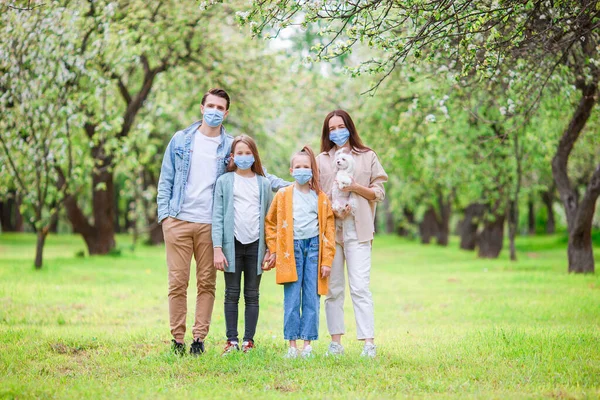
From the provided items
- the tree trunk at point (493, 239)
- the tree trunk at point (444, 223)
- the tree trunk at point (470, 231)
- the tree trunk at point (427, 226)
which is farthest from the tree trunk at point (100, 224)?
the tree trunk at point (427, 226)

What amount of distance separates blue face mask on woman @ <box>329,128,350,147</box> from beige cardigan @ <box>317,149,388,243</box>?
154 millimetres

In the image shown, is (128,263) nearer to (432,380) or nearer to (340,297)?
(340,297)

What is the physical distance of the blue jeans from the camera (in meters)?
6.57

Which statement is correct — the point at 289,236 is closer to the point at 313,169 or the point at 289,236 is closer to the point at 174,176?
the point at 313,169

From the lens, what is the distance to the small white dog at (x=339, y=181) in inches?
259

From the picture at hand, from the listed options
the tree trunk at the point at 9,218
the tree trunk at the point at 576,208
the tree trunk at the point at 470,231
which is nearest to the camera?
the tree trunk at the point at 576,208

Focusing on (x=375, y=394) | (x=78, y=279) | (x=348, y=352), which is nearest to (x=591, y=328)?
(x=348, y=352)

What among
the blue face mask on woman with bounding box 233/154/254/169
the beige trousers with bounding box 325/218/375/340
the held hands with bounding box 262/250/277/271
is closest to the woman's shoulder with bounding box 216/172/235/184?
the blue face mask on woman with bounding box 233/154/254/169

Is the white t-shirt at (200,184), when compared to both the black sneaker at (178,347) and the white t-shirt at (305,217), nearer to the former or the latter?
the white t-shirt at (305,217)

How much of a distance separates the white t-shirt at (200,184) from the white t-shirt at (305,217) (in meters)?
0.87

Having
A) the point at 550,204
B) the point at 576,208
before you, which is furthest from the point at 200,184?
the point at 550,204

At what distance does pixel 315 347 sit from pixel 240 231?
5.53ft

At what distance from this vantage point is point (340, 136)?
679 centimetres

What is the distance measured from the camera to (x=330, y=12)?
6645 mm
